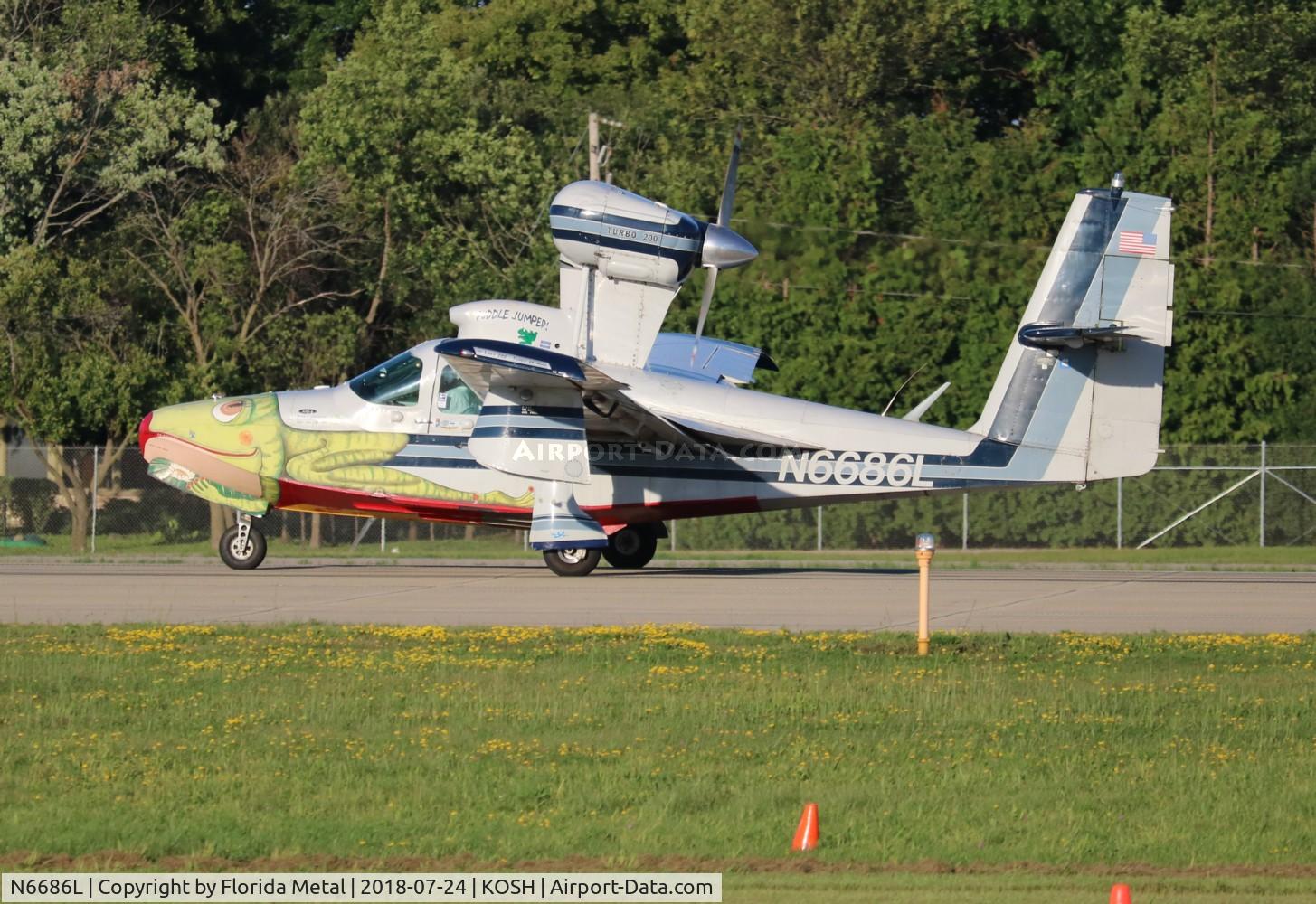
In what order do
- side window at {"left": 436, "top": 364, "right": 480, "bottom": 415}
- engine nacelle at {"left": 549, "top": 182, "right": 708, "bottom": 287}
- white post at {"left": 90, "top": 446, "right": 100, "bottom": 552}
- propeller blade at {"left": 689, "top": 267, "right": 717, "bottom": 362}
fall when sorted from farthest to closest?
white post at {"left": 90, "top": 446, "right": 100, "bottom": 552}
side window at {"left": 436, "top": 364, "right": 480, "bottom": 415}
propeller blade at {"left": 689, "top": 267, "right": 717, "bottom": 362}
engine nacelle at {"left": 549, "top": 182, "right": 708, "bottom": 287}

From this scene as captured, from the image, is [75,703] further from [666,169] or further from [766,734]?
[666,169]

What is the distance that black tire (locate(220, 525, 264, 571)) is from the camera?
2484cm

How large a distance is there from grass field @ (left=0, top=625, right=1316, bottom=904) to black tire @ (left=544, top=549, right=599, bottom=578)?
23.4 feet

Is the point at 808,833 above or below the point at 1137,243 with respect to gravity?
below

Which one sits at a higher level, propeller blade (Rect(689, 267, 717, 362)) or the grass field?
propeller blade (Rect(689, 267, 717, 362))

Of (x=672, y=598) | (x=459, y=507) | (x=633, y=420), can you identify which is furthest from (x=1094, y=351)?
(x=459, y=507)

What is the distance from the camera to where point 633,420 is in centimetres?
2225

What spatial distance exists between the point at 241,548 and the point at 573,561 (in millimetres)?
5109

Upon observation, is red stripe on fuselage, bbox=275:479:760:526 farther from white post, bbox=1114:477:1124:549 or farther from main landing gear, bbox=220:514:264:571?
white post, bbox=1114:477:1124:549

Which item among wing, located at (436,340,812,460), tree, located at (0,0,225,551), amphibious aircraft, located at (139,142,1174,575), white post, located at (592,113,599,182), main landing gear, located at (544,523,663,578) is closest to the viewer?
wing, located at (436,340,812,460)

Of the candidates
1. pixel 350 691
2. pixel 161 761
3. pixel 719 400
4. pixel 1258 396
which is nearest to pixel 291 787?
pixel 161 761

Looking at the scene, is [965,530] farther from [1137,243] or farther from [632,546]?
[1137,243]

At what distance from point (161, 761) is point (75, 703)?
85.9 inches

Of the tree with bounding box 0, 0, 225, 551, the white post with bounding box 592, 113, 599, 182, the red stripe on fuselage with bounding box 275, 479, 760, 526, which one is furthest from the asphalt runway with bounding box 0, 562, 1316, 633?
the tree with bounding box 0, 0, 225, 551
